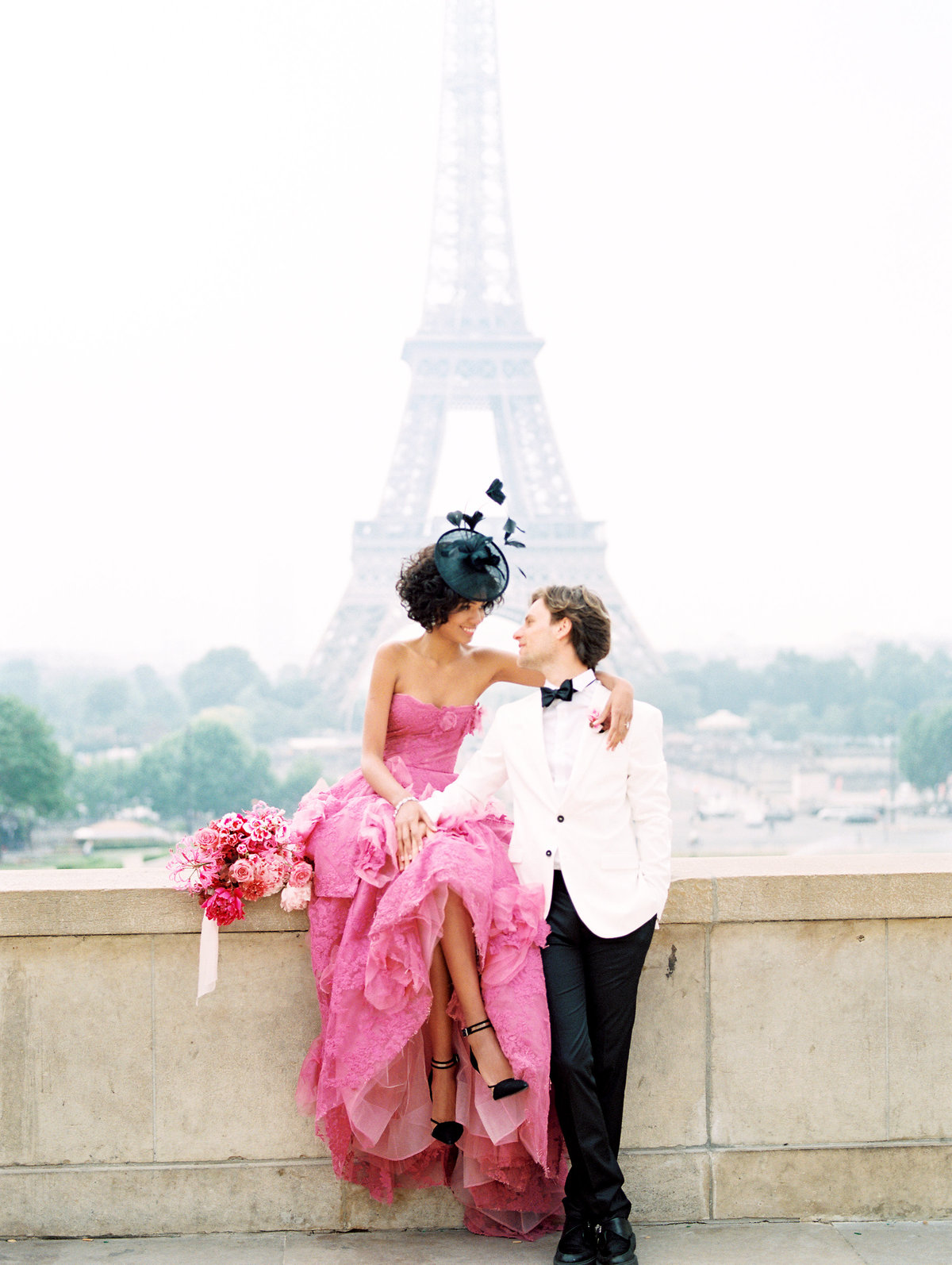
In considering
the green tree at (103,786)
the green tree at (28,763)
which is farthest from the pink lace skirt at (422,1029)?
the green tree at (103,786)

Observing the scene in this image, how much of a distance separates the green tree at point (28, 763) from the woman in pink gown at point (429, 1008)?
46.0 meters

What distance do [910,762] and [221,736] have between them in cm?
3160

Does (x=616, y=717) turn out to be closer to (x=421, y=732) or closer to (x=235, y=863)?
(x=421, y=732)

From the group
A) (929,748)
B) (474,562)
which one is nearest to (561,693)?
(474,562)

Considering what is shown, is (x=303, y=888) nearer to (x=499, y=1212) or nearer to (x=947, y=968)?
(x=499, y=1212)

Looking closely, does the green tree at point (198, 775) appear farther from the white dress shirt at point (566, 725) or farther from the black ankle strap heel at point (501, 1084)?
the black ankle strap heel at point (501, 1084)

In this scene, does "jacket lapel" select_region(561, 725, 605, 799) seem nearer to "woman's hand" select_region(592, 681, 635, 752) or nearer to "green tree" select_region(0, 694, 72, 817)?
"woman's hand" select_region(592, 681, 635, 752)

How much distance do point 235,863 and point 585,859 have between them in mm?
789

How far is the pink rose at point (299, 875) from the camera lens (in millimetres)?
2750

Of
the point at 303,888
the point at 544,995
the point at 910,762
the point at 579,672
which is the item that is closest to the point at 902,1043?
the point at 544,995

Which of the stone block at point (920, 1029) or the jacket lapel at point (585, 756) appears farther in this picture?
the stone block at point (920, 1029)

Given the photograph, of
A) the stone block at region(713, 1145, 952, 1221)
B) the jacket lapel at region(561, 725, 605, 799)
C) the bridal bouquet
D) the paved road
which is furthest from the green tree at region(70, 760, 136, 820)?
the jacket lapel at region(561, 725, 605, 799)

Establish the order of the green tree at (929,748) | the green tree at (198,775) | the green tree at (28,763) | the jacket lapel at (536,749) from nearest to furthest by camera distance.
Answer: the jacket lapel at (536,749) → the green tree at (28,763) → the green tree at (198,775) → the green tree at (929,748)

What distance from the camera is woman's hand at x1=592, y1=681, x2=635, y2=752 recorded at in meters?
2.60
